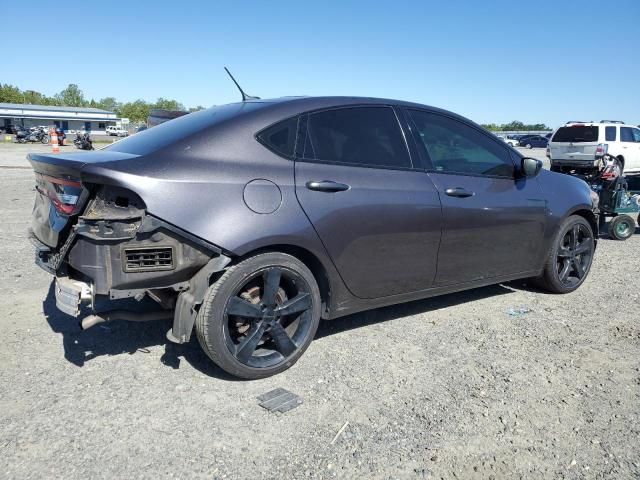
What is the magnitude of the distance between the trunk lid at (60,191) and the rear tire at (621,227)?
7.61 m

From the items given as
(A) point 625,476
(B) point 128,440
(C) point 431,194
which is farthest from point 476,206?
(B) point 128,440

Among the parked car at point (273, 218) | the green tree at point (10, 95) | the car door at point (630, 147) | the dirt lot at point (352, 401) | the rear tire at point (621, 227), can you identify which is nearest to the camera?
the dirt lot at point (352, 401)

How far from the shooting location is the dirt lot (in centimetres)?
252

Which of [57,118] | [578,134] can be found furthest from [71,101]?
[578,134]

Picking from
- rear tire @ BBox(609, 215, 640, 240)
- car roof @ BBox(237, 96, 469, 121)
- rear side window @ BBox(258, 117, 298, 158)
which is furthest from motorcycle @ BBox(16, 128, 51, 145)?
rear side window @ BBox(258, 117, 298, 158)

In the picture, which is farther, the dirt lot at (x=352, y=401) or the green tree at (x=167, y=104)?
the green tree at (x=167, y=104)

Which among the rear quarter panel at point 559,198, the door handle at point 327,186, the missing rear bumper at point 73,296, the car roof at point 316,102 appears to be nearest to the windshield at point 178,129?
the car roof at point 316,102

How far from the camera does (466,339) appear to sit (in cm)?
401

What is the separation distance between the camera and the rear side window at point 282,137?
3.32 meters

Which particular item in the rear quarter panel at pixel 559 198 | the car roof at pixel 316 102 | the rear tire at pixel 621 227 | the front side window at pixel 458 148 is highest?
the car roof at pixel 316 102

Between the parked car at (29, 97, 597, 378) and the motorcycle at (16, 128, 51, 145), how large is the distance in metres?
44.8

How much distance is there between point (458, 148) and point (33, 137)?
1836 inches

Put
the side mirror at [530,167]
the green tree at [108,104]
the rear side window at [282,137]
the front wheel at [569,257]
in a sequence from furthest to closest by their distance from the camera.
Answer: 1. the green tree at [108,104]
2. the front wheel at [569,257]
3. the side mirror at [530,167]
4. the rear side window at [282,137]

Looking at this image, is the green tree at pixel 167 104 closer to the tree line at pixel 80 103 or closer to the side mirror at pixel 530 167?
the tree line at pixel 80 103
